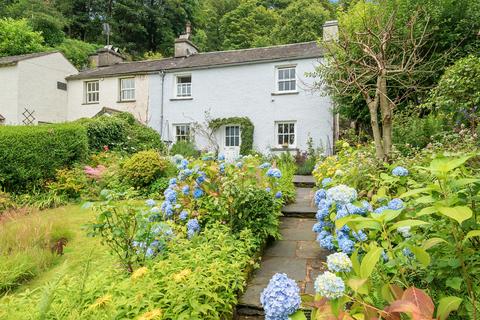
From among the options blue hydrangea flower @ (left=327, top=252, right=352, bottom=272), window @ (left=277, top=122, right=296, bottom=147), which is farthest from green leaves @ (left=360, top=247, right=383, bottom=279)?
window @ (left=277, top=122, right=296, bottom=147)

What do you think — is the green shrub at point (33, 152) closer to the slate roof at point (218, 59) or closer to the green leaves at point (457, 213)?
the slate roof at point (218, 59)

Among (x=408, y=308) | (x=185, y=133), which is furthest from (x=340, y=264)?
(x=185, y=133)

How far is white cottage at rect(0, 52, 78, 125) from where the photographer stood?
19.1 m

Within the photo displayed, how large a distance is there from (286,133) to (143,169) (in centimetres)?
902

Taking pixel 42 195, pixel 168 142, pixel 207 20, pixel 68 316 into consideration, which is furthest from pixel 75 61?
pixel 68 316

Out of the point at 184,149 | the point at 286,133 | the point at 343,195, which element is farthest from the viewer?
the point at 286,133

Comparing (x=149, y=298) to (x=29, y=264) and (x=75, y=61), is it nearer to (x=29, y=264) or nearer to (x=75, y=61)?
(x=29, y=264)

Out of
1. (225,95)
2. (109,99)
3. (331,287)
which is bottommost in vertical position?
(331,287)

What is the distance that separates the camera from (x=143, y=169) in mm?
8914

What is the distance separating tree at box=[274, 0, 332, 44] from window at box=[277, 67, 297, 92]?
1381 cm

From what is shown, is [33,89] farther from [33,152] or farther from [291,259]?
[291,259]

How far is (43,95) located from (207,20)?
2324 cm

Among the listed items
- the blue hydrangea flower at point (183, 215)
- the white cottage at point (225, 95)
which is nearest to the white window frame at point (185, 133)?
the white cottage at point (225, 95)

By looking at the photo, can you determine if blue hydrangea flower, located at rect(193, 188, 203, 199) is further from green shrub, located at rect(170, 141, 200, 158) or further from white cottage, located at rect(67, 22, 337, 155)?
white cottage, located at rect(67, 22, 337, 155)
